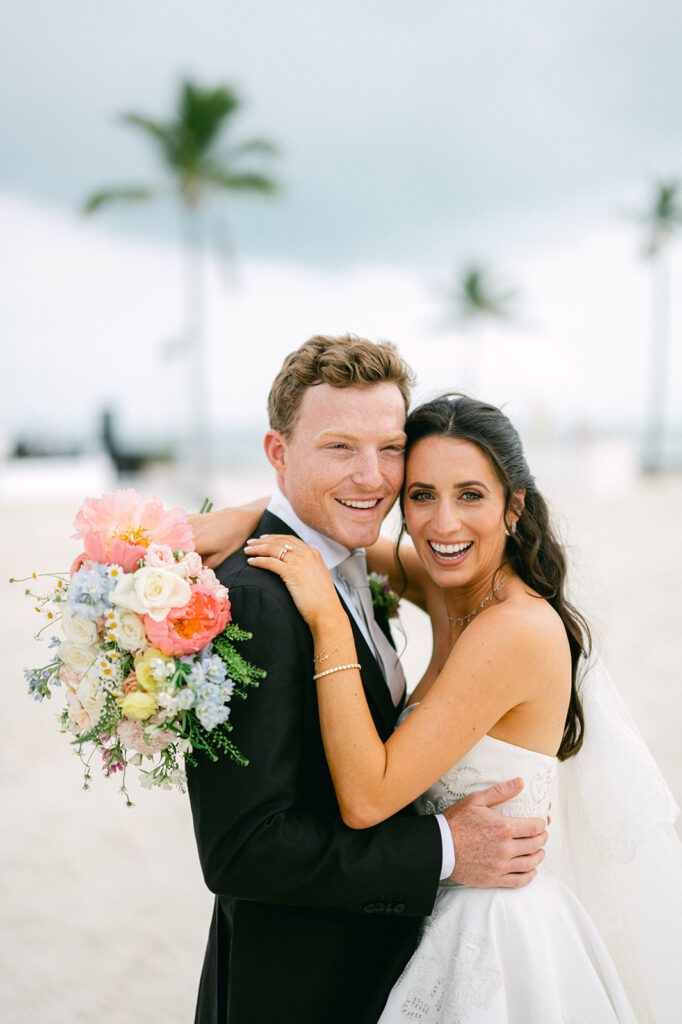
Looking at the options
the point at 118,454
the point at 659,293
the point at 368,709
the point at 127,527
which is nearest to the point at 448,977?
the point at 368,709

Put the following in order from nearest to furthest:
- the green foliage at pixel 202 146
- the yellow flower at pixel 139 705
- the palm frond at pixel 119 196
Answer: the yellow flower at pixel 139 705, the palm frond at pixel 119 196, the green foliage at pixel 202 146

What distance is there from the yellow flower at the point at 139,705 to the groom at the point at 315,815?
248 millimetres

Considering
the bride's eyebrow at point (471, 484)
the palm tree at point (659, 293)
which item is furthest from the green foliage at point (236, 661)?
the palm tree at point (659, 293)

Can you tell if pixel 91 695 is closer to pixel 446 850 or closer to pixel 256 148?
pixel 446 850

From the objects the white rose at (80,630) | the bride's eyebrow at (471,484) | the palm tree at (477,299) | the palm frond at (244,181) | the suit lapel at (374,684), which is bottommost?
the suit lapel at (374,684)

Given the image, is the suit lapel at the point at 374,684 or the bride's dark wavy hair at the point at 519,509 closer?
the suit lapel at the point at 374,684

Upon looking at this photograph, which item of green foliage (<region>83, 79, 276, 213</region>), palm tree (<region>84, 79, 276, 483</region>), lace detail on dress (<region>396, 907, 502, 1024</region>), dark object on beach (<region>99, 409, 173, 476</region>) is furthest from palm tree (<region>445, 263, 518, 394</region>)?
lace detail on dress (<region>396, 907, 502, 1024</region>)

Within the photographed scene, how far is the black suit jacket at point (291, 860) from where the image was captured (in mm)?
2092

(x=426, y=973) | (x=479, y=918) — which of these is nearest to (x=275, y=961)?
(x=426, y=973)

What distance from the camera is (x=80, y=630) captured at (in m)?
2.06

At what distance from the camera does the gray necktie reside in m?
2.74

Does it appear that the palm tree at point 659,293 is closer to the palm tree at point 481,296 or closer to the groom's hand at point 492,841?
the palm tree at point 481,296

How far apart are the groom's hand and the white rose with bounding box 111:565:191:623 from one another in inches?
42.0

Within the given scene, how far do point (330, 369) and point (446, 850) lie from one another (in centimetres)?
147
